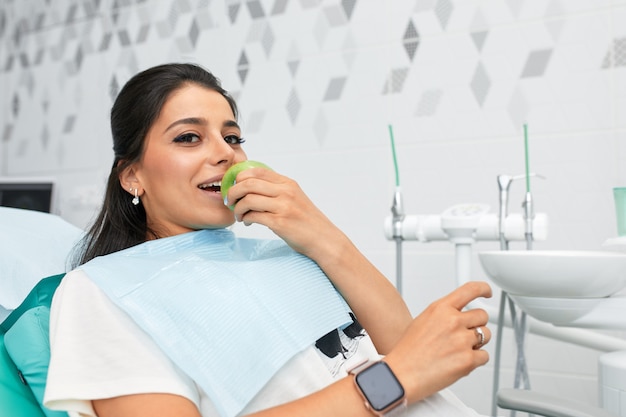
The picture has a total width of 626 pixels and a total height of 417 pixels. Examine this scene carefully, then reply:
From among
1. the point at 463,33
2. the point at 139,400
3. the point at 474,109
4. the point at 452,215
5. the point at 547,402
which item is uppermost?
the point at 463,33

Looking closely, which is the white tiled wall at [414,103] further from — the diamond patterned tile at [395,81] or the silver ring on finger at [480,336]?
the silver ring on finger at [480,336]

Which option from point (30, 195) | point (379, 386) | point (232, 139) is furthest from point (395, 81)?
point (30, 195)

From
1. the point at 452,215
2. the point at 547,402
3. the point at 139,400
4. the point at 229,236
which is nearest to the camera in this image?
the point at 139,400

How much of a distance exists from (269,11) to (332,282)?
4.78 feet

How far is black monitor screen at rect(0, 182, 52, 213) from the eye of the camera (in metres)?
2.60

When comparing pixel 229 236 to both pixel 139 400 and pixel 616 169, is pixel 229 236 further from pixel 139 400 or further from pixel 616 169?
pixel 616 169

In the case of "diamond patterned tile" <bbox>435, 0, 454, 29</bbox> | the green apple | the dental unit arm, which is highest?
"diamond patterned tile" <bbox>435, 0, 454, 29</bbox>

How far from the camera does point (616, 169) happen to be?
1804mm

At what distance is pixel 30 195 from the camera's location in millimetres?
2652

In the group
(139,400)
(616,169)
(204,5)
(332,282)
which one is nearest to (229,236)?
(332,282)

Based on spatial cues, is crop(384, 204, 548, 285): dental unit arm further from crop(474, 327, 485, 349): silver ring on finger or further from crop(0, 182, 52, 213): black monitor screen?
crop(0, 182, 52, 213): black monitor screen

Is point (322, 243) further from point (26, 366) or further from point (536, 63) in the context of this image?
point (536, 63)

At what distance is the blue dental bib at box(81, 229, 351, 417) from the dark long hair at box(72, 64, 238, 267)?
0.19m

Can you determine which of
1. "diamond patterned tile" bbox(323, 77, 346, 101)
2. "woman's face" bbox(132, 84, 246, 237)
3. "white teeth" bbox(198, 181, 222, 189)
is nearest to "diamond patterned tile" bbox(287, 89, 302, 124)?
"diamond patterned tile" bbox(323, 77, 346, 101)
